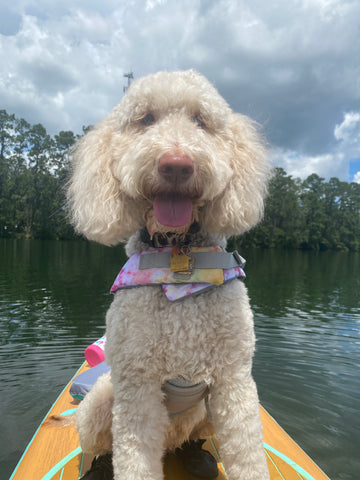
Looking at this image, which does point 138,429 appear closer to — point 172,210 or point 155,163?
point 172,210

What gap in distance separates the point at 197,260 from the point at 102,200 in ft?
1.71

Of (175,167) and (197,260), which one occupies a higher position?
(175,167)

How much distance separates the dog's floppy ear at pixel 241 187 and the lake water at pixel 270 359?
286 centimetres

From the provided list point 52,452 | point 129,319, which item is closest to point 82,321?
point 52,452

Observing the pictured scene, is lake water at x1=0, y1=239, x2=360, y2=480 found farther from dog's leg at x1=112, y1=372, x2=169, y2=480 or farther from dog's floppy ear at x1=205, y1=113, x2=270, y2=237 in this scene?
dog's floppy ear at x1=205, y1=113, x2=270, y2=237

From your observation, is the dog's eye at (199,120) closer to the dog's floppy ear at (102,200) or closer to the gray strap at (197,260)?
the dog's floppy ear at (102,200)

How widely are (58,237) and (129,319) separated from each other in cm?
4276

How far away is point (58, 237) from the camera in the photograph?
135 ft

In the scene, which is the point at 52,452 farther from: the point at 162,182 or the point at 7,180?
the point at 7,180

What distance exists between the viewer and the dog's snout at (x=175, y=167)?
1231 mm

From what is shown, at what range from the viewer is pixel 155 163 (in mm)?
1286

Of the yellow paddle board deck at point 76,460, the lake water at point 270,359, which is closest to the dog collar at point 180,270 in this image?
the yellow paddle board deck at point 76,460

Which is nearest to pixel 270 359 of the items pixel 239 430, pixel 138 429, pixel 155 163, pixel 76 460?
pixel 76 460

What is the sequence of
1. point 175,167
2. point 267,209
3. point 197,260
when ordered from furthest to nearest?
point 267,209 < point 197,260 < point 175,167
